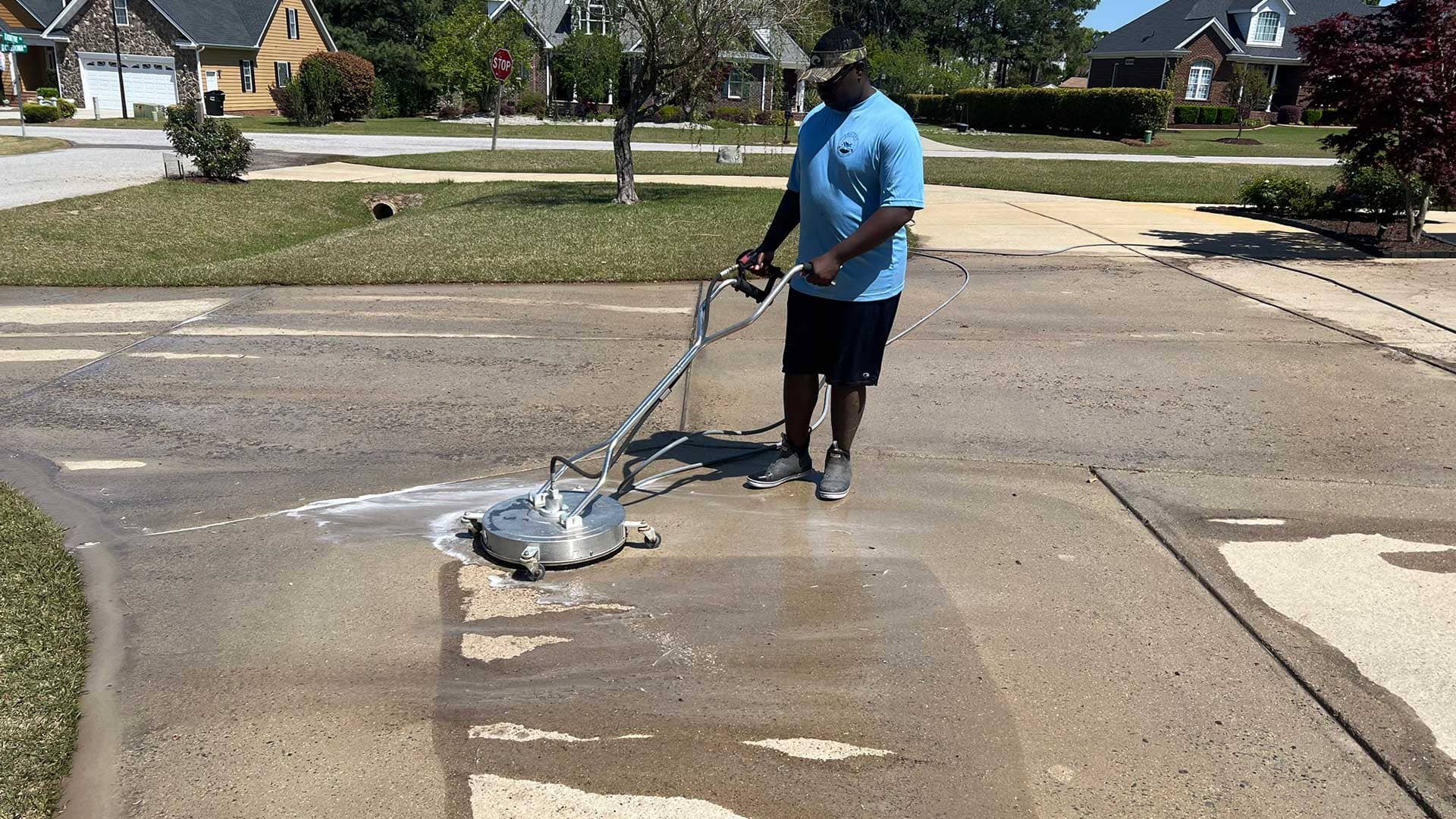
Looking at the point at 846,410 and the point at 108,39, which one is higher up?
the point at 108,39

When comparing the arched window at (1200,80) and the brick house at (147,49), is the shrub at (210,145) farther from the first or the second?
the arched window at (1200,80)

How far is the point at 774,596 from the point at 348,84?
43530 mm

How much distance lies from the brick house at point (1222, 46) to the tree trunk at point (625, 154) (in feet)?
145

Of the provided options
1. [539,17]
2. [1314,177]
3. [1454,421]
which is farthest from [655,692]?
[1314,177]

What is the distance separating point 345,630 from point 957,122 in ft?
165

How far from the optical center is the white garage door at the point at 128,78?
45531 millimetres

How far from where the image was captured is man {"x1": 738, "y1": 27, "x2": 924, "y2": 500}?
4043 mm

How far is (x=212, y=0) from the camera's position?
4825cm

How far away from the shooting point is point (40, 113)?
36.4m

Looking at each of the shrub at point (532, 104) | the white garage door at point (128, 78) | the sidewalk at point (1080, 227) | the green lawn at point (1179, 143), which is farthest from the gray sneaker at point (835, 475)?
the white garage door at point (128, 78)

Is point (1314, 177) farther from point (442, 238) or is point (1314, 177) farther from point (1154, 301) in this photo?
point (442, 238)

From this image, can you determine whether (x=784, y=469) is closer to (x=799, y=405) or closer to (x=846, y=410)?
(x=799, y=405)

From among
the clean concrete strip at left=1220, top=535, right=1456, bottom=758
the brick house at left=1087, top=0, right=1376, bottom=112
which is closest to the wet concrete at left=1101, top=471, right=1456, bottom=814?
the clean concrete strip at left=1220, top=535, right=1456, bottom=758

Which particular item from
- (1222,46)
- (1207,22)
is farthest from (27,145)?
(1222,46)
